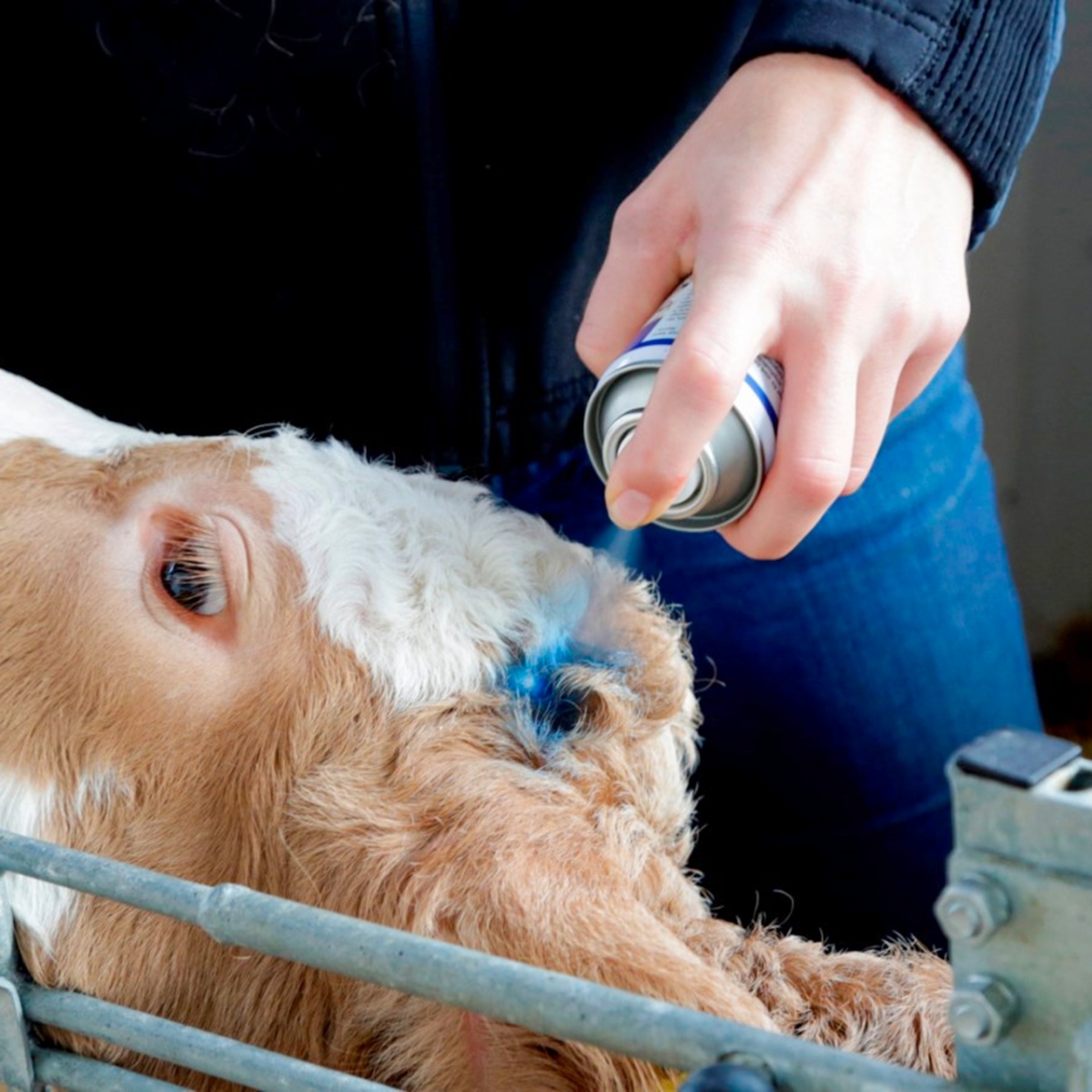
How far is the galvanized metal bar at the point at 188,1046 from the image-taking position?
0.52 meters

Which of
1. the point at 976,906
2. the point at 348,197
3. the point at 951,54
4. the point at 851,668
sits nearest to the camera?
the point at 976,906

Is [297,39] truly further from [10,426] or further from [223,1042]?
[223,1042]

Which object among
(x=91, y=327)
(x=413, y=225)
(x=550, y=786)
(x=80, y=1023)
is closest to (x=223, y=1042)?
(x=80, y=1023)

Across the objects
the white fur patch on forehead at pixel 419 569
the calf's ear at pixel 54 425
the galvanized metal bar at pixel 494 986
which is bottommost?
the white fur patch on forehead at pixel 419 569

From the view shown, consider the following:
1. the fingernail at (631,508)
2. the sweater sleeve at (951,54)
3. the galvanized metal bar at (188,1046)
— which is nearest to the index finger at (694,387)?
the fingernail at (631,508)

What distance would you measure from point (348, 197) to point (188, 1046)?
2.61 feet

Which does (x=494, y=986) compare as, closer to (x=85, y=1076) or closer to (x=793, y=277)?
(x=85, y=1076)

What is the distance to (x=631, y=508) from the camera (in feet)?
2.28

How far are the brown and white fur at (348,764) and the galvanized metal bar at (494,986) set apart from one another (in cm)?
24

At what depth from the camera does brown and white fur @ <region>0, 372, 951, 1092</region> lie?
77 centimetres

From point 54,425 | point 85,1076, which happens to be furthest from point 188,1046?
point 54,425

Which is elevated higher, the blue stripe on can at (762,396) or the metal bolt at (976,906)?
the blue stripe on can at (762,396)

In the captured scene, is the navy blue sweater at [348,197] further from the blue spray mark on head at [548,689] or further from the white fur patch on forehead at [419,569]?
the blue spray mark on head at [548,689]

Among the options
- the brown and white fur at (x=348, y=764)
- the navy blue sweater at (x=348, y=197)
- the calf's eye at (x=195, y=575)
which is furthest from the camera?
the navy blue sweater at (x=348, y=197)
